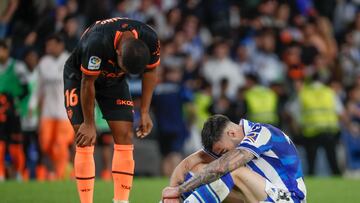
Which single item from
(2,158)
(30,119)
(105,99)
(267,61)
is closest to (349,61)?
(267,61)

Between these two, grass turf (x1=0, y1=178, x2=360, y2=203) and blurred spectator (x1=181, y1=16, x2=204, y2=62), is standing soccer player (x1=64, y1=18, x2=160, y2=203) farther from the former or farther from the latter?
blurred spectator (x1=181, y1=16, x2=204, y2=62)

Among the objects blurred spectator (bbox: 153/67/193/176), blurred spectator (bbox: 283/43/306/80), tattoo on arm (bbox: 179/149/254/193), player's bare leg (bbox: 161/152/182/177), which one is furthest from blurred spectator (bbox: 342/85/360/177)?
tattoo on arm (bbox: 179/149/254/193)

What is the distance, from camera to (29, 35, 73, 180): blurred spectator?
14.8m

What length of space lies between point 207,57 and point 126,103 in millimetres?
9073

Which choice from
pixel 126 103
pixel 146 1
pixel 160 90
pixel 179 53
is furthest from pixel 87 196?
pixel 146 1

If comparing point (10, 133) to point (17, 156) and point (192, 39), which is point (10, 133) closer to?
point (17, 156)

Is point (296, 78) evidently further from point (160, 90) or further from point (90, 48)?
point (90, 48)

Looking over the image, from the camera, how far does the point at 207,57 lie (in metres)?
17.7

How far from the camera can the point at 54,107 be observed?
15.0 metres

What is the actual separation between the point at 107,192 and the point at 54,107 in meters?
3.77

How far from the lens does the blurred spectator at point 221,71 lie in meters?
17.3

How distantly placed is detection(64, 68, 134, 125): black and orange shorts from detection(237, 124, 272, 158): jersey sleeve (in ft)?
5.27

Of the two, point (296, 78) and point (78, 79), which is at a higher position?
point (78, 79)

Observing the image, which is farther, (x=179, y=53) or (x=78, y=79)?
(x=179, y=53)
